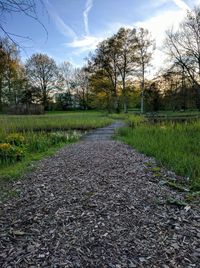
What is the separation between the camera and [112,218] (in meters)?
2.03

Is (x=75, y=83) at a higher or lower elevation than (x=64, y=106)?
higher

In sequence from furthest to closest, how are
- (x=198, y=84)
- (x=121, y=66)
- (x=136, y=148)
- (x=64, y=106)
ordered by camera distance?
(x=64, y=106), (x=121, y=66), (x=198, y=84), (x=136, y=148)

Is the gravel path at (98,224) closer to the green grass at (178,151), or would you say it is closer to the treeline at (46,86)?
the green grass at (178,151)

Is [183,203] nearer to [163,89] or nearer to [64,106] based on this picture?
[163,89]

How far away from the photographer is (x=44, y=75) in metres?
33.2

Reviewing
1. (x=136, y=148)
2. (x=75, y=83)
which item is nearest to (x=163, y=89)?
(x=75, y=83)

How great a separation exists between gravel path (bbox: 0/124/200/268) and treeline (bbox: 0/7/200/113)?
38.3 ft

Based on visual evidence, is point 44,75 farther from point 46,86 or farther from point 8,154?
point 8,154

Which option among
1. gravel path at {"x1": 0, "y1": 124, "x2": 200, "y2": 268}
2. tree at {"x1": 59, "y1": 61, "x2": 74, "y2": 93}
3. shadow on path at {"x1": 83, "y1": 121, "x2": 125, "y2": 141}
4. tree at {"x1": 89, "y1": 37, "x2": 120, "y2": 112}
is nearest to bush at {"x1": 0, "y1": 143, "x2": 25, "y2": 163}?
gravel path at {"x1": 0, "y1": 124, "x2": 200, "y2": 268}

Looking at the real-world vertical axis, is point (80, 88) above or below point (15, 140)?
above

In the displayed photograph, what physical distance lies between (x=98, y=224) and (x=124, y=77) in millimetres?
22516

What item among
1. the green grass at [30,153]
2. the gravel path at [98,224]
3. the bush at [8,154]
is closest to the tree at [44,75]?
the green grass at [30,153]

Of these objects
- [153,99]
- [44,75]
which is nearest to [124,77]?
[153,99]

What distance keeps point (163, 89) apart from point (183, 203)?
92.8 feet
